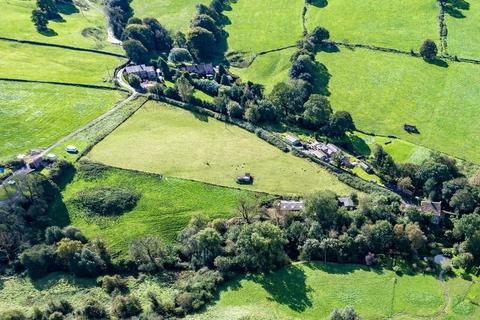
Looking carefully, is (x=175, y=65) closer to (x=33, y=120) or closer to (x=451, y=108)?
(x=33, y=120)

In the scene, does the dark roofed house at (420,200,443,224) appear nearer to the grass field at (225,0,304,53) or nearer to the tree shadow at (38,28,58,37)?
the grass field at (225,0,304,53)

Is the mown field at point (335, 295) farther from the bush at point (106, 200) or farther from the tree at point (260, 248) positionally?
the bush at point (106, 200)

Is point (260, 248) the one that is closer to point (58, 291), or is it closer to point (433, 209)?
point (58, 291)

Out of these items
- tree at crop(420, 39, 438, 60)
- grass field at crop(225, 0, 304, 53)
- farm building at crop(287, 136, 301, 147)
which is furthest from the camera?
grass field at crop(225, 0, 304, 53)

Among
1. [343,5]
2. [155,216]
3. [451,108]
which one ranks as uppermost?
[343,5]

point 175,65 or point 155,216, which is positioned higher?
point 175,65

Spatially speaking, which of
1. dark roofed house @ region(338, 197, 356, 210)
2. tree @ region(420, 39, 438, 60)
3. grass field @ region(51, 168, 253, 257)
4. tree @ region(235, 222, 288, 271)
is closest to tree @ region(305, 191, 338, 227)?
dark roofed house @ region(338, 197, 356, 210)

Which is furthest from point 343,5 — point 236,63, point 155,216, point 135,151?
point 155,216

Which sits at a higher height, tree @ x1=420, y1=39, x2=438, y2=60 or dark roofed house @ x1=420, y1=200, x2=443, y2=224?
tree @ x1=420, y1=39, x2=438, y2=60
